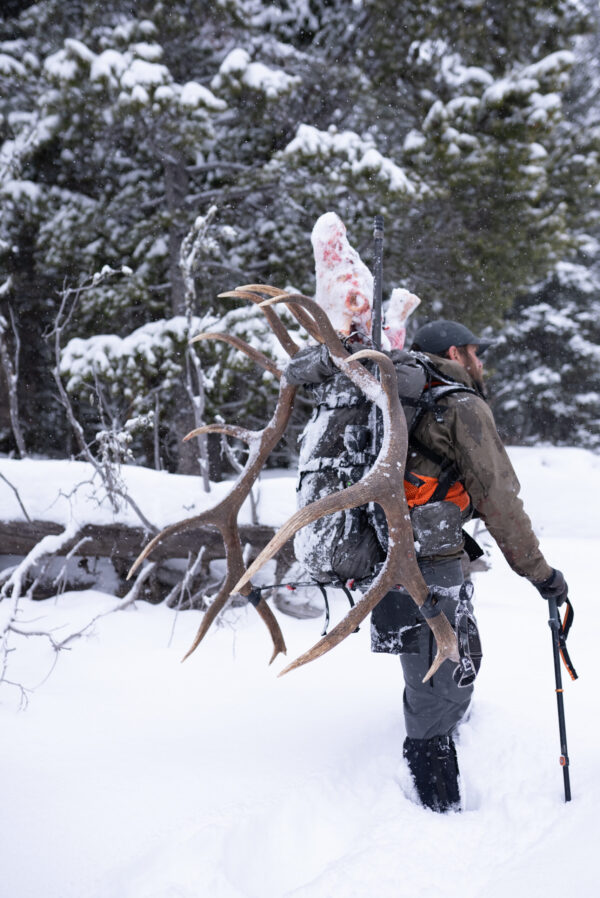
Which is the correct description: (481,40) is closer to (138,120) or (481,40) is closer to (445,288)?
(445,288)

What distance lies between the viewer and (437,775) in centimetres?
Answer: 253

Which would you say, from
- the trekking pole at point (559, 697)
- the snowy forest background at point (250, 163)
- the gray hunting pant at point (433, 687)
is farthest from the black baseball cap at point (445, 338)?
the snowy forest background at point (250, 163)

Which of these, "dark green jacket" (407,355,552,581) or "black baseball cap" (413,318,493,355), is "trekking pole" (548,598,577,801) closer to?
"dark green jacket" (407,355,552,581)

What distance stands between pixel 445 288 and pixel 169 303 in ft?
13.6

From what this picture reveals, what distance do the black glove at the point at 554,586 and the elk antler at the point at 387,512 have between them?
668 millimetres

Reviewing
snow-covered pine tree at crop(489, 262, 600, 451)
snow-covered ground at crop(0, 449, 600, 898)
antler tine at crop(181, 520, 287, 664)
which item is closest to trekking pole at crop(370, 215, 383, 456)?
antler tine at crop(181, 520, 287, 664)

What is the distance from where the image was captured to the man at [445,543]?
243 cm

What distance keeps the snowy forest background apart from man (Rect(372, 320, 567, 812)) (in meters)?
4.42

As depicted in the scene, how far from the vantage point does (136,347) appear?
7199 millimetres

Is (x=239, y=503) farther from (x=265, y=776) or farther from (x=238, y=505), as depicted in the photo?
(x=265, y=776)

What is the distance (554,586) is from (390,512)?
931 mm

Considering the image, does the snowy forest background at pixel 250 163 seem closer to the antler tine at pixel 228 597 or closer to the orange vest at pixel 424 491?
the antler tine at pixel 228 597

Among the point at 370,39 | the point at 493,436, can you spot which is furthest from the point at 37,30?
the point at 493,436

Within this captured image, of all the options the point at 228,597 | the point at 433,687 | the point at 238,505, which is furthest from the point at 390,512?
the point at 228,597
